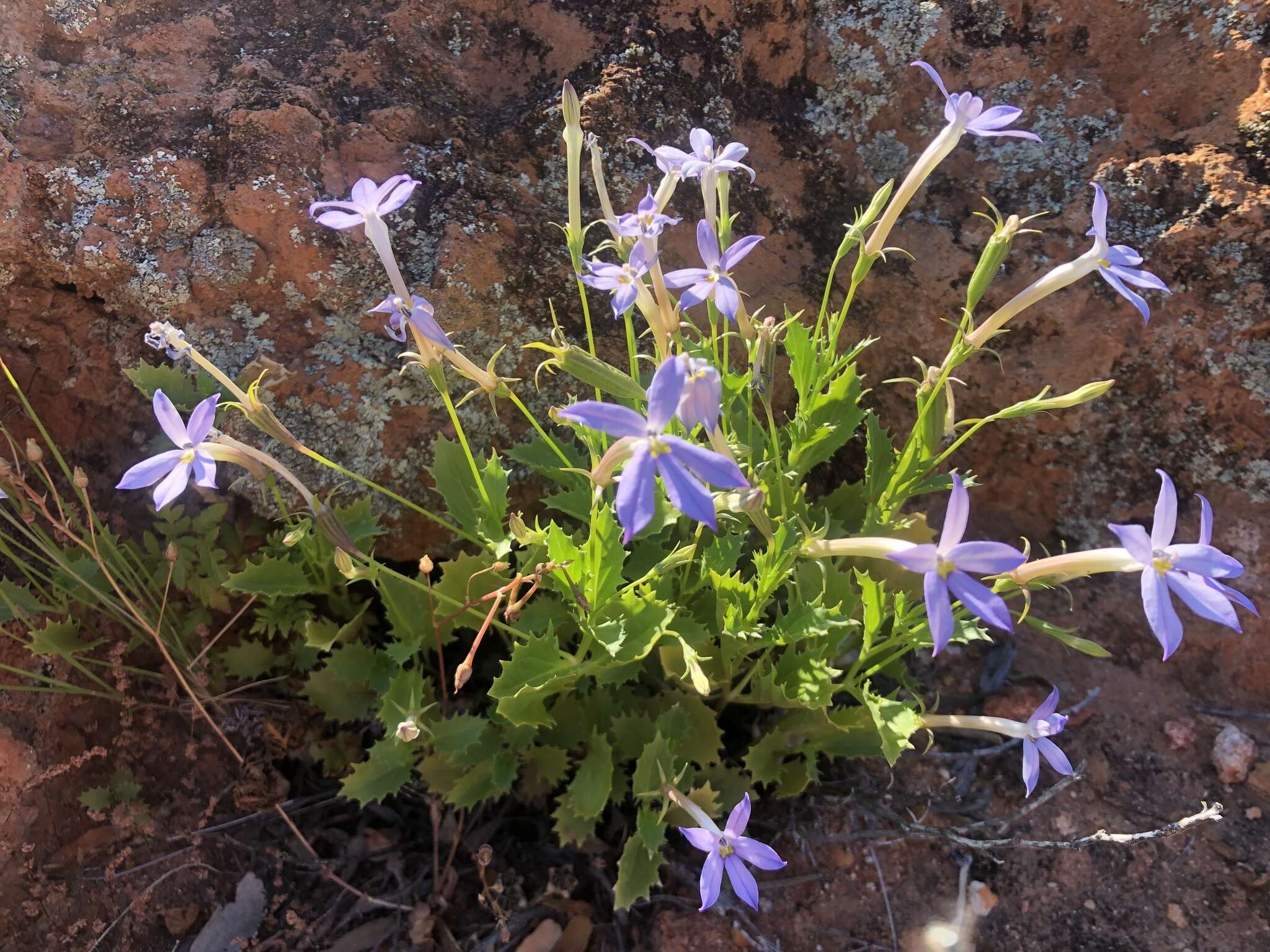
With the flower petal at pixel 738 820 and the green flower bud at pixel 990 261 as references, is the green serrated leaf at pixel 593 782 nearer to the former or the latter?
the flower petal at pixel 738 820

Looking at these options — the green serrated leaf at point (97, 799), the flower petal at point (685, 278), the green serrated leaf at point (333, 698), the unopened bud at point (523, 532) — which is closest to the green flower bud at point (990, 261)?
the flower petal at point (685, 278)

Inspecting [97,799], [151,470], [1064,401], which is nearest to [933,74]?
[1064,401]

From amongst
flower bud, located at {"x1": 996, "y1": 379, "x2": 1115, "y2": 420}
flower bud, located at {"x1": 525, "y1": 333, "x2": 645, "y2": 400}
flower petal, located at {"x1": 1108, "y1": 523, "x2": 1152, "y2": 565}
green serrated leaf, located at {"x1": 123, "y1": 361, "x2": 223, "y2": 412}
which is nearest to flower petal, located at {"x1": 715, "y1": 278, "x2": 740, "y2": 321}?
flower bud, located at {"x1": 525, "y1": 333, "x2": 645, "y2": 400}

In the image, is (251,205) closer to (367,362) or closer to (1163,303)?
(367,362)

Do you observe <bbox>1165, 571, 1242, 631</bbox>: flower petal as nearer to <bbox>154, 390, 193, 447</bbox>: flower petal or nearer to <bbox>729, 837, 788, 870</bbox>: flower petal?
<bbox>729, 837, 788, 870</bbox>: flower petal

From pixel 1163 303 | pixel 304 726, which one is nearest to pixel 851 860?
pixel 304 726

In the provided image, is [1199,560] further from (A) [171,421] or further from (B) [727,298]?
(A) [171,421]
